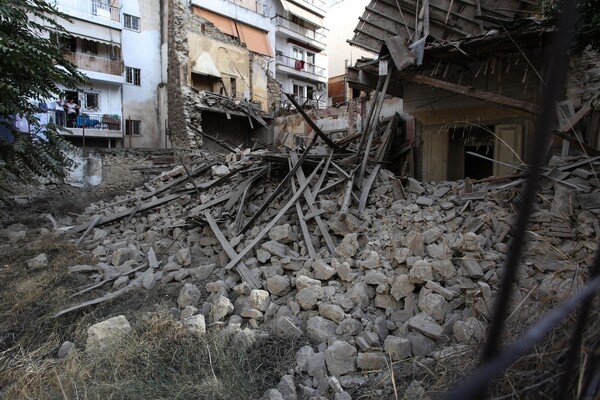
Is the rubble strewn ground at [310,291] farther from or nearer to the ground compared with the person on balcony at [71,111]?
nearer to the ground

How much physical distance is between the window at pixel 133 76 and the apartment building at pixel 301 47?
9.94m

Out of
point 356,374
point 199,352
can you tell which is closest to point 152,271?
point 199,352

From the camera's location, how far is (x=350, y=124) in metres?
14.1

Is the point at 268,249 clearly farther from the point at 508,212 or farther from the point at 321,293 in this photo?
the point at 508,212

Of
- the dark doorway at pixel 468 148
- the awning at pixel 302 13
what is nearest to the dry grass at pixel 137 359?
the dark doorway at pixel 468 148

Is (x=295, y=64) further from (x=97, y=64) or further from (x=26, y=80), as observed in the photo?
(x=26, y=80)

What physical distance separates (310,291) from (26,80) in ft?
24.4

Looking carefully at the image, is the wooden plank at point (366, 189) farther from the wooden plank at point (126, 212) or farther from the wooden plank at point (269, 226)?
the wooden plank at point (126, 212)

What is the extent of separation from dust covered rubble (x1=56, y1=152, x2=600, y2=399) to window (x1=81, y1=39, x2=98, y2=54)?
1783 cm

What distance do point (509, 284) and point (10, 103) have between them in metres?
8.52

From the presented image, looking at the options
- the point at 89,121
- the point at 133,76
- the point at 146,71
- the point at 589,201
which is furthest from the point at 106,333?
the point at 146,71

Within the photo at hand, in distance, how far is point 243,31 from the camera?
22906mm

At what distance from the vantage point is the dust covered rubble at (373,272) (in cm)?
287

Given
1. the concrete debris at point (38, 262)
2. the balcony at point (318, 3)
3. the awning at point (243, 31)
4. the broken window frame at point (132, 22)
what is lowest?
the concrete debris at point (38, 262)
